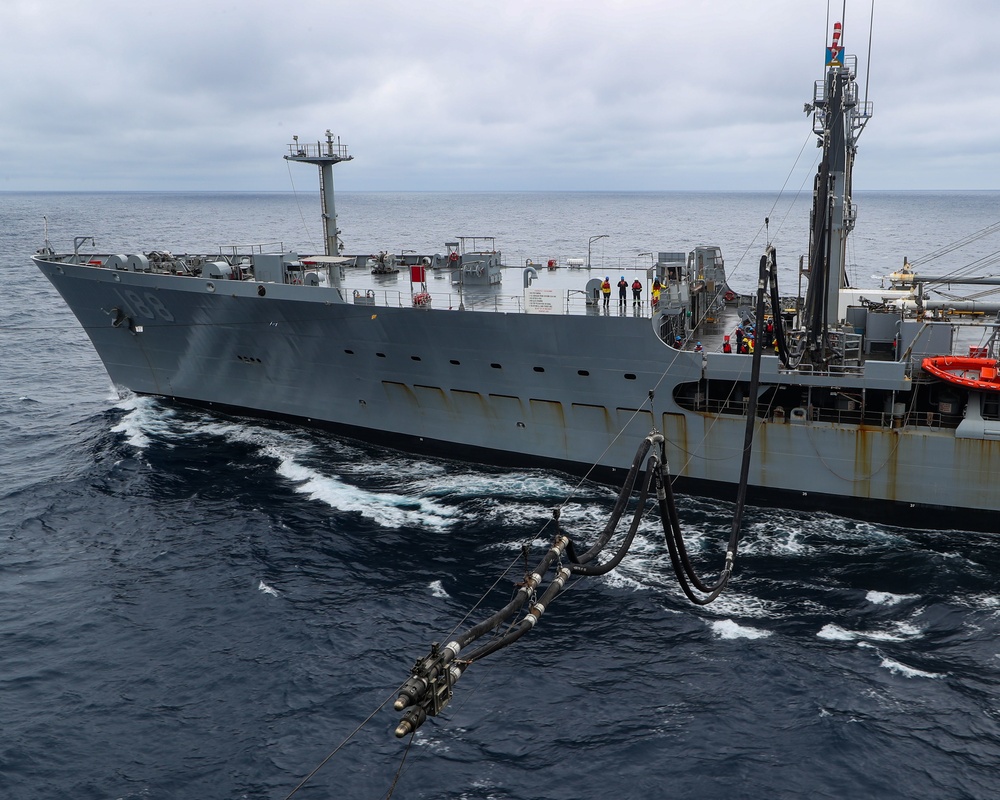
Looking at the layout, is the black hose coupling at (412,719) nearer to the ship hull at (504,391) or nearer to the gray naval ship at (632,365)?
the gray naval ship at (632,365)

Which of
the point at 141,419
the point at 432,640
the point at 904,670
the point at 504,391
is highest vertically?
the point at 504,391

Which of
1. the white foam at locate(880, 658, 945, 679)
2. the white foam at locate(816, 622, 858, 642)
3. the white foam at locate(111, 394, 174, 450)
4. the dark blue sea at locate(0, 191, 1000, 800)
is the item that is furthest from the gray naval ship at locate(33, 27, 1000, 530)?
the white foam at locate(880, 658, 945, 679)

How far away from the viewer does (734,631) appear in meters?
20.5

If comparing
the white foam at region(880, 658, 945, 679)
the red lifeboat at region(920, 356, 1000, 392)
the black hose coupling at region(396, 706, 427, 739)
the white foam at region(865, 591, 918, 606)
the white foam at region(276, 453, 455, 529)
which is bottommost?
the white foam at region(880, 658, 945, 679)

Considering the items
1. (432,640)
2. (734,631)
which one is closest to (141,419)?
(432,640)

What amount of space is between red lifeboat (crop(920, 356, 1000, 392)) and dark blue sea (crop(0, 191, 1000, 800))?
5070 mm

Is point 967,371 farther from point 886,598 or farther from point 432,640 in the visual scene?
point 432,640

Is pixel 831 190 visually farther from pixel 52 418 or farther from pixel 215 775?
pixel 52 418

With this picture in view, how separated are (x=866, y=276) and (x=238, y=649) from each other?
76.3 metres

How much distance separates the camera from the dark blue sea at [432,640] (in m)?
16.0

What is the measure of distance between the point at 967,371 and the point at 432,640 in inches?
731

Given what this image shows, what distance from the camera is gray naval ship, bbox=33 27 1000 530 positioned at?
86.0ft

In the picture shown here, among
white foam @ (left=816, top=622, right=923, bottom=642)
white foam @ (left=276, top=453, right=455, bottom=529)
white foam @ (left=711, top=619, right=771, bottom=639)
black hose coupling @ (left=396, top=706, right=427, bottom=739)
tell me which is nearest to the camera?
black hose coupling @ (left=396, top=706, right=427, bottom=739)

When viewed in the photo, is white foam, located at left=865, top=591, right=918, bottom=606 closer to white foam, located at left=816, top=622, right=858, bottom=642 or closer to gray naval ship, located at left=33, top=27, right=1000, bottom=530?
white foam, located at left=816, top=622, right=858, bottom=642
